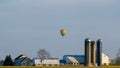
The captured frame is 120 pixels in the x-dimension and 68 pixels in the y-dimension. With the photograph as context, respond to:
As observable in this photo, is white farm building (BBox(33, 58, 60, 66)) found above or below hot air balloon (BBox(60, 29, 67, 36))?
below

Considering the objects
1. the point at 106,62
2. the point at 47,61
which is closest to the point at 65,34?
the point at 47,61

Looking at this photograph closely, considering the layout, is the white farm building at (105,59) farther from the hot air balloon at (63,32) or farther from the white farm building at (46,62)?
the hot air balloon at (63,32)

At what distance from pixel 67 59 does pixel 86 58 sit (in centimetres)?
1012

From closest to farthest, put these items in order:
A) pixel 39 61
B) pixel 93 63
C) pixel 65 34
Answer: pixel 65 34 → pixel 39 61 → pixel 93 63

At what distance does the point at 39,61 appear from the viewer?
500ft

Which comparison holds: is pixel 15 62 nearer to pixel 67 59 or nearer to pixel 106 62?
pixel 67 59

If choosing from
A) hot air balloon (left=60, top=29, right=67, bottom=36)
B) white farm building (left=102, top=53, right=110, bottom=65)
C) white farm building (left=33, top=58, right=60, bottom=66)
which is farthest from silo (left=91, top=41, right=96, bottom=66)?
hot air balloon (left=60, top=29, right=67, bottom=36)

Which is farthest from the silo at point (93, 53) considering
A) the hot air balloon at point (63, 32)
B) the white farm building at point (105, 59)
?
the hot air balloon at point (63, 32)

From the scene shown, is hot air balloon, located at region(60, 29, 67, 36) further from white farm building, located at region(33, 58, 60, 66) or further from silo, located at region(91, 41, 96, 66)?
silo, located at region(91, 41, 96, 66)

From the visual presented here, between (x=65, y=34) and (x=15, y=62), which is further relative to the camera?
(x=15, y=62)

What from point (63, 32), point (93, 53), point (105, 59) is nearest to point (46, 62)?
point (93, 53)

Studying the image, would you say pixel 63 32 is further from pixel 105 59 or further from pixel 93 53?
pixel 105 59

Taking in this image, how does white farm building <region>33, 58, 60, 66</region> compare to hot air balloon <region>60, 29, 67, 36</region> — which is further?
white farm building <region>33, 58, 60, 66</region>

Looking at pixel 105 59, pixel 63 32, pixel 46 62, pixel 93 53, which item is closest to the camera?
pixel 63 32
